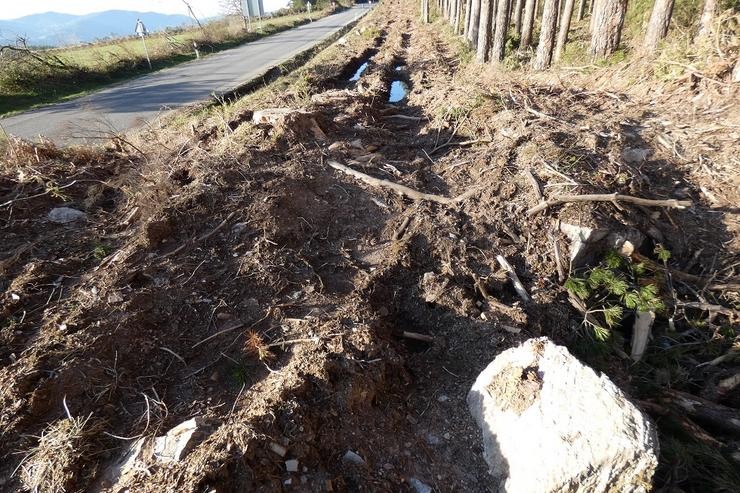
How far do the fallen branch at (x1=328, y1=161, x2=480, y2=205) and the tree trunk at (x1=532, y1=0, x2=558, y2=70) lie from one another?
617 cm

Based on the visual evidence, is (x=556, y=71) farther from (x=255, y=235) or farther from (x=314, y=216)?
(x=255, y=235)

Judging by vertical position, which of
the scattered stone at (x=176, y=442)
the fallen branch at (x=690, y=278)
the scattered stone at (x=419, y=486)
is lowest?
the scattered stone at (x=419, y=486)

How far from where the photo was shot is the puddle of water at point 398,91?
34.9ft

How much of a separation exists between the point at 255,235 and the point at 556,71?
771 cm

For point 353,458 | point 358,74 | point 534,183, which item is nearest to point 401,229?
point 534,183

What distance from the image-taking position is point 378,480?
2553mm

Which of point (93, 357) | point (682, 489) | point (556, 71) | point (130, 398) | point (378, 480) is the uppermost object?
point (556, 71)

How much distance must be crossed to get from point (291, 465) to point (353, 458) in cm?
41

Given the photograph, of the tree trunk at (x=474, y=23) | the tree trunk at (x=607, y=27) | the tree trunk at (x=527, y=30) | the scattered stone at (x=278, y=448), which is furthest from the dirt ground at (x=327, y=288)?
the tree trunk at (x=474, y=23)

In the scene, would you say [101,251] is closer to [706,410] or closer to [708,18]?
[706,410]

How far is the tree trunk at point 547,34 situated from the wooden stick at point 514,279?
713 cm

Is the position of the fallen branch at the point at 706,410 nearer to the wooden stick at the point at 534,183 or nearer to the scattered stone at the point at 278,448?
the wooden stick at the point at 534,183

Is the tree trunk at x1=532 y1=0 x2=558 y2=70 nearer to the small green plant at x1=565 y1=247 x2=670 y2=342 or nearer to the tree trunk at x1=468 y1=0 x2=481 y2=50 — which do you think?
the tree trunk at x1=468 y1=0 x2=481 y2=50

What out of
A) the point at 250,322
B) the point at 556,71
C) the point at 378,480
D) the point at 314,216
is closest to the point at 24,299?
the point at 250,322
